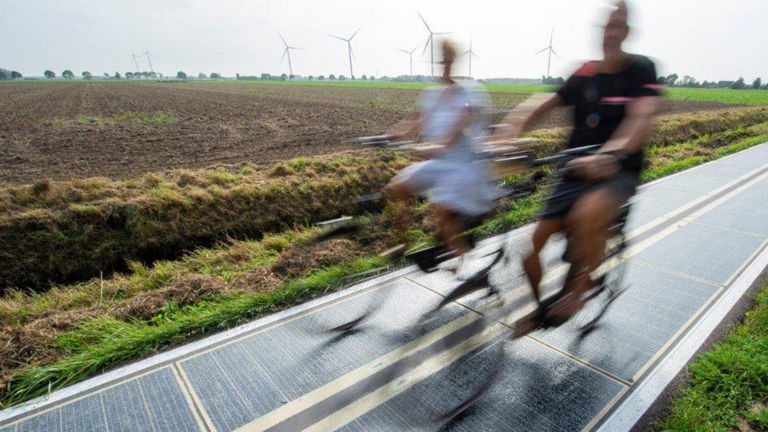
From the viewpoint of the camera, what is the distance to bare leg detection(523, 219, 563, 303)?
2.72 m

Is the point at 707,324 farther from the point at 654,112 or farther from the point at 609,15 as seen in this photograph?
the point at 609,15

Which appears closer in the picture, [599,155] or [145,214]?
[599,155]

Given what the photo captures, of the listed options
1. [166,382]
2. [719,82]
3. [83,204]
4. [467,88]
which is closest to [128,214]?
[83,204]

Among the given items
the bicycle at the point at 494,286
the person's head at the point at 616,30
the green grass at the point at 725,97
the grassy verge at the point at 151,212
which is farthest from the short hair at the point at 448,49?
the green grass at the point at 725,97

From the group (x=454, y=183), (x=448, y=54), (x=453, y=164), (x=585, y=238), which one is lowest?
(x=585, y=238)

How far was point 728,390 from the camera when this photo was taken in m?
2.57

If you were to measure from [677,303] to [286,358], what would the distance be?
3.36 m

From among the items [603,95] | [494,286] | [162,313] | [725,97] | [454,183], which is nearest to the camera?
[603,95]

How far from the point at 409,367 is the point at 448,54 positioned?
2342mm

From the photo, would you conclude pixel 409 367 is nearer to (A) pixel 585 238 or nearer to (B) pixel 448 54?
(A) pixel 585 238

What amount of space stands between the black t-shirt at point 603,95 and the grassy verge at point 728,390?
1448mm

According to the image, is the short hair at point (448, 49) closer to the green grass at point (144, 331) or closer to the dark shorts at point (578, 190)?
the dark shorts at point (578, 190)

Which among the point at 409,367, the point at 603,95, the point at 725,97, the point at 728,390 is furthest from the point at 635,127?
the point at 725,97

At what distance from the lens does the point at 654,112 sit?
252cm
